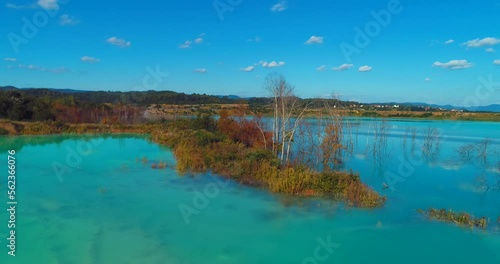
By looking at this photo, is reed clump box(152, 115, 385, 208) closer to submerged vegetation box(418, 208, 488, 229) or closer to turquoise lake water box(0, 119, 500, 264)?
turquoise lake water box(0, 119, 500, 264)

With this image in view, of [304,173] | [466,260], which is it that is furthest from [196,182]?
[466,260]

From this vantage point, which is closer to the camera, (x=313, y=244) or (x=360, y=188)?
(x=313, y=244)

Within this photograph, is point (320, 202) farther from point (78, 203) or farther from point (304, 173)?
point (78, 203)

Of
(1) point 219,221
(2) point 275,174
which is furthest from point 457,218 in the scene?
(1) point 219,221

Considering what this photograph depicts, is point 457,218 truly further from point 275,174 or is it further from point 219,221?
point 219,221

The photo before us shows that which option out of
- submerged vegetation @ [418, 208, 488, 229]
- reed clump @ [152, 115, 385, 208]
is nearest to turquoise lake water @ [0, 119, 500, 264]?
submerged vegetation @ [418, 208, 488, 229]

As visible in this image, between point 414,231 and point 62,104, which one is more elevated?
point 62,104

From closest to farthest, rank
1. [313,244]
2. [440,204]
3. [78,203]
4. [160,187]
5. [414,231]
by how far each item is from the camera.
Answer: [313,244], [414,231], [78,203], [440,204], [160,187]
